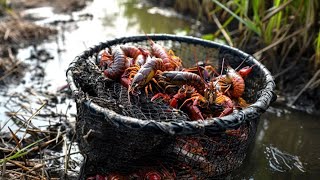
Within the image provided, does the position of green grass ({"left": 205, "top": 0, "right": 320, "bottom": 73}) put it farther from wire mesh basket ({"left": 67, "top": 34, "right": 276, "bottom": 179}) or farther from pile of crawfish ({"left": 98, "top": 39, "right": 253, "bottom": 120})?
wire mesh basket ({"left": 67, "top": 34, "right": 276, "bottom": 179})

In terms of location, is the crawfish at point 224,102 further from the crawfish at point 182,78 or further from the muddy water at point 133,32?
the muddy water at point 133,32

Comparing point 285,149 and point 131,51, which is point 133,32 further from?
point 285,149

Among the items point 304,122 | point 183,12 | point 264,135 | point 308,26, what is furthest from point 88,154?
point 183,12

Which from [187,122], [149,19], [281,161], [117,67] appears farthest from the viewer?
[149,19]

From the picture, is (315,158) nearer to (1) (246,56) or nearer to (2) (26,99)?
(1) (246,56)

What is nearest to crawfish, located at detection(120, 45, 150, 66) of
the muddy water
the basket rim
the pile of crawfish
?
the pile of crawfish

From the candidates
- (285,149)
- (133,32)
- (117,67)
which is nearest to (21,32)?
(133,32)

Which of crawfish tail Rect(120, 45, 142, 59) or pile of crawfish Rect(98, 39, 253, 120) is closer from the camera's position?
pile of crawfish Rect(98, 39, 253, 120)
